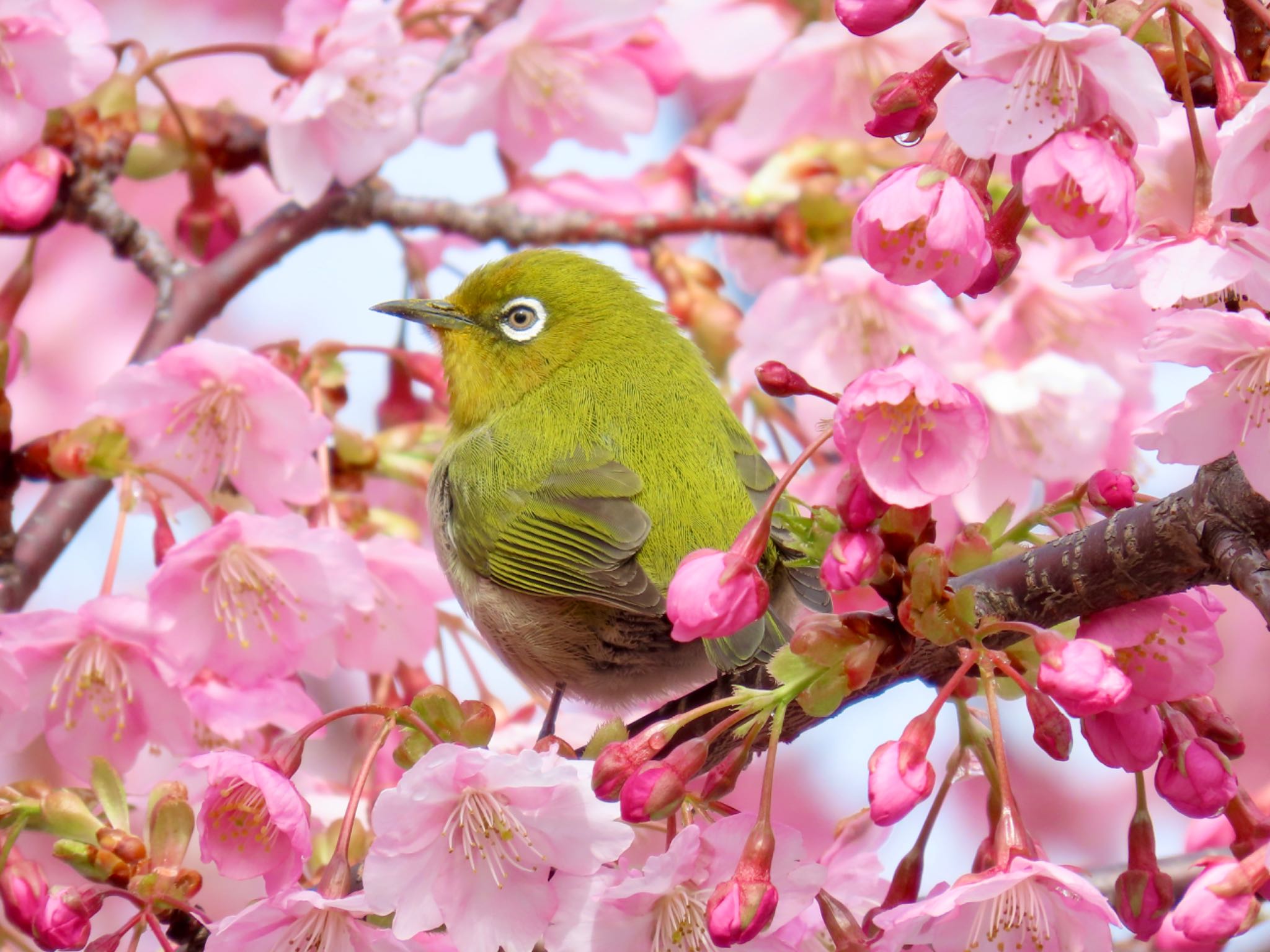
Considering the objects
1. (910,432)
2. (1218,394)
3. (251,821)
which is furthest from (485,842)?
(1218,394)

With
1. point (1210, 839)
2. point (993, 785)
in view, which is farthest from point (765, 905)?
point (1210, 839)

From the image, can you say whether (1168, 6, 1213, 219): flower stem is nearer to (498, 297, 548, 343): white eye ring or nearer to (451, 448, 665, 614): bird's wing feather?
(451, 448, 665, 614): bird's wing feather

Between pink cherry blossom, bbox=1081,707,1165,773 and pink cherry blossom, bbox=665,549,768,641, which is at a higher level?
pink cherry blossom, bbox=665,549,768,641

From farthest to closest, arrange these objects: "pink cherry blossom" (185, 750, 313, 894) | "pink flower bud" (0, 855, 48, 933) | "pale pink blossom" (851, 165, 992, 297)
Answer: "pink flower bud" (0, 855, 48, 933) < "pink cherry blossom" (185, 750, 313, 894) < "pale pink blossom" (851, 165, 992, 297)

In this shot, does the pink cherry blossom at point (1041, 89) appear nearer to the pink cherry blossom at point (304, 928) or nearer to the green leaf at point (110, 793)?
the pink cherry blossom at point (304, 928)

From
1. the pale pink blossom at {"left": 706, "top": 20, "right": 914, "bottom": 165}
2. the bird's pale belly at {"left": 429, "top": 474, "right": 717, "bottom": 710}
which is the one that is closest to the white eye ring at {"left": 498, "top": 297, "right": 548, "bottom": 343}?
the bird's pale belly at {"left": 429, "top": 474, "right": 717, "bottom": 710}

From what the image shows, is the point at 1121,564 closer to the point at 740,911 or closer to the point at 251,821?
the point at 740,911

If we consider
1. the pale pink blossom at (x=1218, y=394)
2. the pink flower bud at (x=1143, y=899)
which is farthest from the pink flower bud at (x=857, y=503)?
the pink flower bud at (x=1143, y=899)

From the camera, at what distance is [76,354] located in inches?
228

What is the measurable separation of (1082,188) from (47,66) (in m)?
1.99

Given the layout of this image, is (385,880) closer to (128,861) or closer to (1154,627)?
(128,861)

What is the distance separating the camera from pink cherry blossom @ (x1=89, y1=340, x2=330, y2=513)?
2.67m

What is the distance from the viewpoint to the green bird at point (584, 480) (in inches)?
105

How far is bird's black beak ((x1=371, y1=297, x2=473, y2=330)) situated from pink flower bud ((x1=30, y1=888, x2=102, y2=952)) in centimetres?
175
